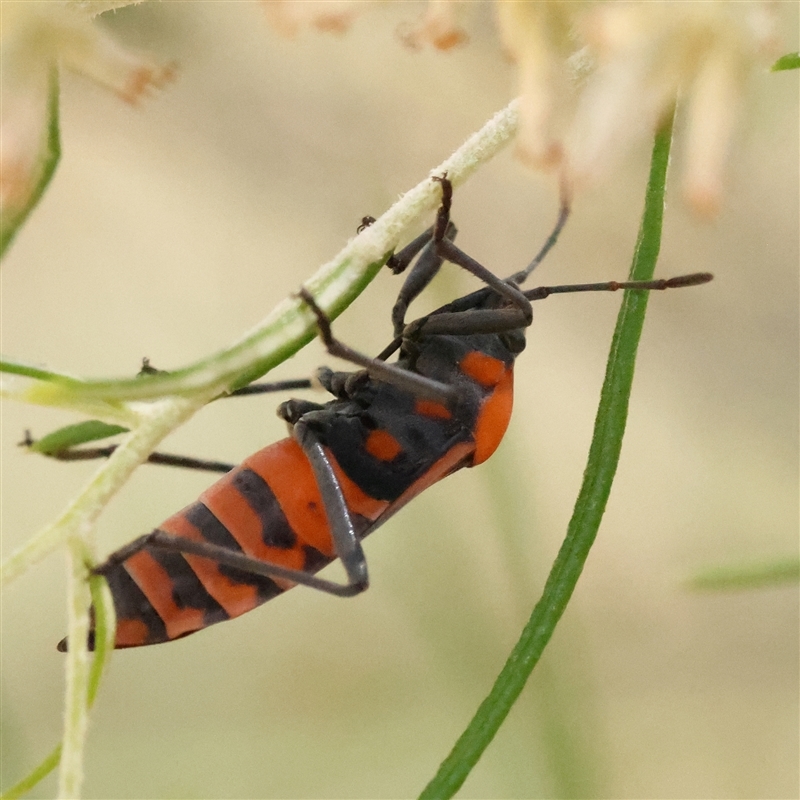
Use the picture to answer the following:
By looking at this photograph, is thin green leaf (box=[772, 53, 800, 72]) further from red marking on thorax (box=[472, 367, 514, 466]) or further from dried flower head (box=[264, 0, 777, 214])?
red marking on thorax (box=[472, 367, 514, 466])

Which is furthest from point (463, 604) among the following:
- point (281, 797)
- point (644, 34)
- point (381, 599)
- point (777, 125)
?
point (644, 34)

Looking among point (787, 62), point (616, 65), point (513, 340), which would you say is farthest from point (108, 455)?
point (787, 62)

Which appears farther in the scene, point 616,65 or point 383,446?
point 383,446

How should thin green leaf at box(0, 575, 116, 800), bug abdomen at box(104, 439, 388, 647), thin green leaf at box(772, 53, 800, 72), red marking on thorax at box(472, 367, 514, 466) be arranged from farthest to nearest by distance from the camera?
red marking on thorax at box(472, 367, 514, 466)
bug abdomen at box(104, 439, 388, 647)
thin green leaf at box(772, 53, 800, 72)
thin green leaf at box(0, 575, 116, 800)

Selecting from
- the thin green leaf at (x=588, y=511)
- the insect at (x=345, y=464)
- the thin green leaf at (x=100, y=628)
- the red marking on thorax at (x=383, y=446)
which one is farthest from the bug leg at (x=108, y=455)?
the thin green leaf at (x=588, y=511)

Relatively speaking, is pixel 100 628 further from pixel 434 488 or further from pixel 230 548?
pixel 434 488

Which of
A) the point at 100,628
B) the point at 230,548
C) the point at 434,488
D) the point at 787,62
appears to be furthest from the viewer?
the point at 434,488

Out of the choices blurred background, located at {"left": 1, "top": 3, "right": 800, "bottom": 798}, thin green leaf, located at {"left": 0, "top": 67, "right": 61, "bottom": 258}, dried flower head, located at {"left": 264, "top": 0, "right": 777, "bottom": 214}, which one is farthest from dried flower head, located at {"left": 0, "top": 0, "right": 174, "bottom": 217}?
blurred background, located at {"left": 1, "top": 3, "right": 800, "bottom": 798}
